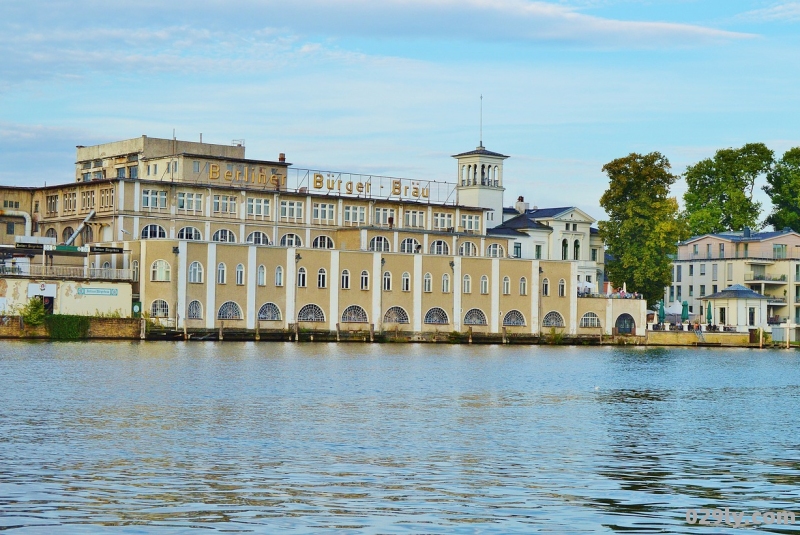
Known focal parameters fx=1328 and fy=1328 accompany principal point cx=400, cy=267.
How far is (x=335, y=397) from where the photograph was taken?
47.5 m

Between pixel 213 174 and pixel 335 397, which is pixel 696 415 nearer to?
pixel 335 397

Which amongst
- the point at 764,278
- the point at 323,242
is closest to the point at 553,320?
the point at 323,242

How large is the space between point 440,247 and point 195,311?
28.9 meters

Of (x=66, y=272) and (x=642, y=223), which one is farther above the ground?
(x=642, y=223)

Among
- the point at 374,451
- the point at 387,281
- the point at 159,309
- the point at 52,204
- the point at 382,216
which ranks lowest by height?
the point at 374,451

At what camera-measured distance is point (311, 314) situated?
104375 millimetres

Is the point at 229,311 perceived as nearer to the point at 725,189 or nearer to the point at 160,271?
the point at 160,271

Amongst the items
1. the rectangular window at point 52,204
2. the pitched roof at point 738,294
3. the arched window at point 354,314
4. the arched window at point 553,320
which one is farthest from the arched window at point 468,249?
the rectangular window at point 52,204

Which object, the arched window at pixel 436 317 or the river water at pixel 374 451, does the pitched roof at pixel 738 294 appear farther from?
the river water at pixel 374 451

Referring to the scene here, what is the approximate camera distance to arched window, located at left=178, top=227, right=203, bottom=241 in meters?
108

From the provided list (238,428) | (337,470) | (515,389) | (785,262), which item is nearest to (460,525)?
(337,470)

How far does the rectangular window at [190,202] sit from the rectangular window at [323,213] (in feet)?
35.6

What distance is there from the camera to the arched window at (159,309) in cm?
9656

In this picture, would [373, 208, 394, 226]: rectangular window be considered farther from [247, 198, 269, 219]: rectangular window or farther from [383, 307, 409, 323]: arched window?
[383, 307, 409, 323]: arched window
